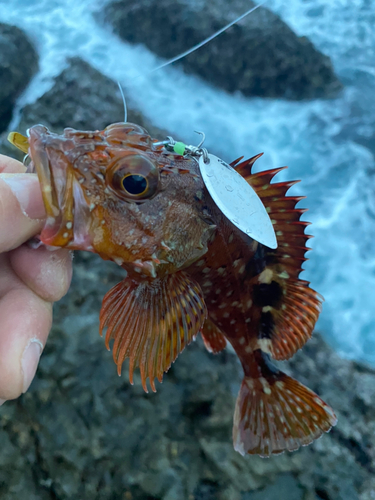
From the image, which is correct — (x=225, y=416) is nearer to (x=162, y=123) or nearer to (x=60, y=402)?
(x=60, y=402)

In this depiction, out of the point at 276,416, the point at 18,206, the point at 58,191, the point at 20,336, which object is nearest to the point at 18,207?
the point at 18,206

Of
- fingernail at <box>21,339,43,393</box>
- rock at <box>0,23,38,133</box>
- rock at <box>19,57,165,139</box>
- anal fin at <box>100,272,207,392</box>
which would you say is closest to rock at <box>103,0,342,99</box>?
rock at <box>0,23,38,133</box>

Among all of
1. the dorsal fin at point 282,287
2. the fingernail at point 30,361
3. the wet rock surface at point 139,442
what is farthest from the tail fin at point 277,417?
the fingernail at point 30,361

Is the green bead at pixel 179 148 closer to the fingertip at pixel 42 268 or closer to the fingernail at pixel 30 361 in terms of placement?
the fingertip at pixel 42 268

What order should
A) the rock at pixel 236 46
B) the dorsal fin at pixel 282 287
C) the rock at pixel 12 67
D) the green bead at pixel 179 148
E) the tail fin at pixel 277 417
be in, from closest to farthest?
the green bead at pixel 179 148 → the dorsal fin at pixel 282 287 → the tail fin at pixel 277 417 → the rock at pixel 12 67 → the rock at pixel 236 46

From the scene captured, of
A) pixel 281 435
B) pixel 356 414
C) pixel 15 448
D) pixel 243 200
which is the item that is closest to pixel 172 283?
pixel 243 200

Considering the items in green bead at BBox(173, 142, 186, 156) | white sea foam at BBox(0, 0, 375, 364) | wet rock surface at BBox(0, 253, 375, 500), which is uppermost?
green bead at BBox(173, 142, 186, 156)

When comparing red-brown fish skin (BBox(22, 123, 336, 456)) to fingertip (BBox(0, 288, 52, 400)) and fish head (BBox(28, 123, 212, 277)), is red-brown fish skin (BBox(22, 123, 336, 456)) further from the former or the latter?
fingertip (BBox(0, 288, 52, 400))

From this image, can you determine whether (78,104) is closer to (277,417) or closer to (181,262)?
(181,262)
